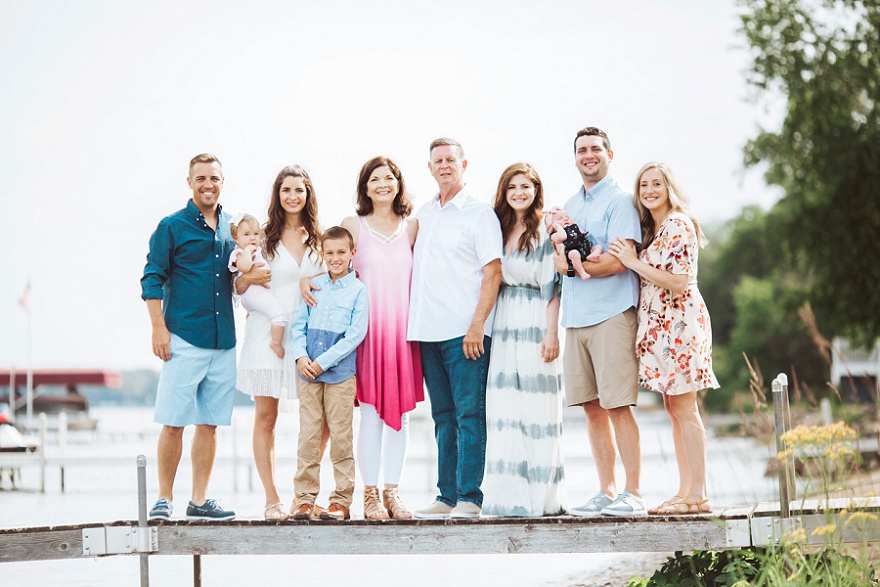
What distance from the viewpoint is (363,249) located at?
21.1 ft

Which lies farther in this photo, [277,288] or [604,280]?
[277,288]

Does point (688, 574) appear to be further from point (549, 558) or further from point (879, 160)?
point (879, 160)

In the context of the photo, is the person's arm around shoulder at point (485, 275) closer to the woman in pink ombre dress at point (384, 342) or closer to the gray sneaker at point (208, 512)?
the woman in pink ombre dress at point (384, 342)

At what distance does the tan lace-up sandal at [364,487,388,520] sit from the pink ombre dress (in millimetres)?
416

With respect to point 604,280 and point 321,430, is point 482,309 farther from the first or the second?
point 321,430

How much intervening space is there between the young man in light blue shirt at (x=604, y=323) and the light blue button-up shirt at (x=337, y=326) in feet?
3.79

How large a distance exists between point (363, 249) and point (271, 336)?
0.74 m

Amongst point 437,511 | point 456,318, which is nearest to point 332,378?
point 456,318

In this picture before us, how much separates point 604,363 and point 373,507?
1.55 metres

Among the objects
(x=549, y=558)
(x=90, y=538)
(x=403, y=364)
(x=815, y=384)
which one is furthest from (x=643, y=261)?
(x=815, y=384)

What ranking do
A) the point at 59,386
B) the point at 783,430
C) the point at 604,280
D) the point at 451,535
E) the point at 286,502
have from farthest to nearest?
the point at 59,386 < the point at 286,502 < the point at 604,280 < the point at 451,535 < the point at 783,430

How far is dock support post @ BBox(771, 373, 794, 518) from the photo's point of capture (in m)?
6.00

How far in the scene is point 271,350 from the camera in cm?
637

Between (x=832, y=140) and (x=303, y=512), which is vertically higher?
(x=832, y=140)
